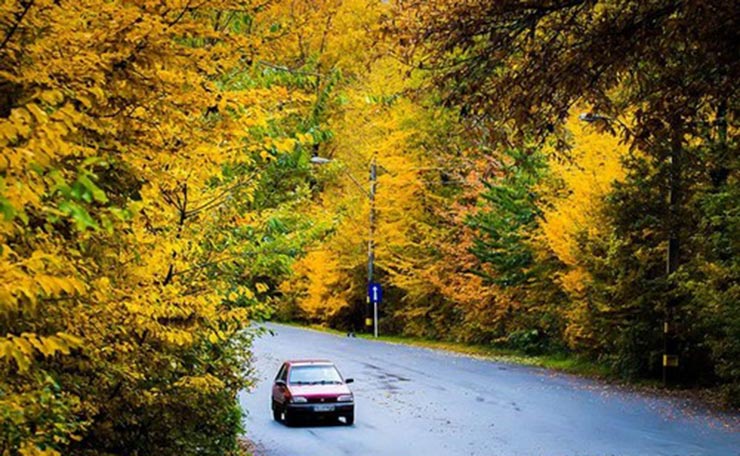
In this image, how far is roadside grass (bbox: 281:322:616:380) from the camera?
3200cm

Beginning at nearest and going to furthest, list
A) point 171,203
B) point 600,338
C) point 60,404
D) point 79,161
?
point 79,161
point 60,404
point 171,203
point 600,338

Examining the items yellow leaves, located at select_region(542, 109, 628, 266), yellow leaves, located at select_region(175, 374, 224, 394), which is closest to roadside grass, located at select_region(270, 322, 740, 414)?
yellow leaves, located at select_region(542, 109, 628, 266)

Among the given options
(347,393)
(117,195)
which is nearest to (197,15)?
(117,195)

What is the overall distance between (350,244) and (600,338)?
22004mm

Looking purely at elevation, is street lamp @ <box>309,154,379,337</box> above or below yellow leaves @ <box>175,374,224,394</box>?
above

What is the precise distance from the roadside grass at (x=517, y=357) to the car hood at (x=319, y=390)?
11.7 meters

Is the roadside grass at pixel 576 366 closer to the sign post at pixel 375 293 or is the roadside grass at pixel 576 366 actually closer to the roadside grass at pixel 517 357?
the roadside grass at pixel 517 357

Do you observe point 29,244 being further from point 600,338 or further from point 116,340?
point 600,338

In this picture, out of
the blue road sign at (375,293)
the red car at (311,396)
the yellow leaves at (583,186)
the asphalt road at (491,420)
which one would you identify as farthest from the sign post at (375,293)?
the red car at (311,396)

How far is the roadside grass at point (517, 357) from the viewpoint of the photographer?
105ft

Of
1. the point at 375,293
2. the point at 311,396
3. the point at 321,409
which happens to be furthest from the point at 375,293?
the point at 321,409

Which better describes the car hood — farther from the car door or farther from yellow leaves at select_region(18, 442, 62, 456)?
yellow leaves at select_region(18, 442, 62, 456)

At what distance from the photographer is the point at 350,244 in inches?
→ 1982

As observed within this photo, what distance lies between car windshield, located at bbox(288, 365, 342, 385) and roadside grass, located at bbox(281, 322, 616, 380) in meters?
11.1
